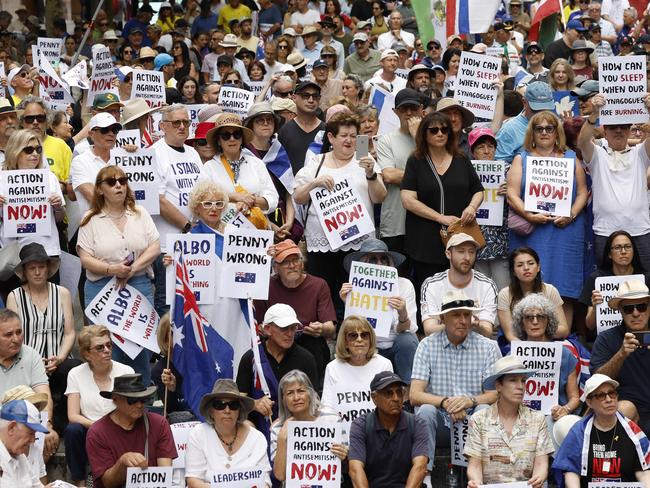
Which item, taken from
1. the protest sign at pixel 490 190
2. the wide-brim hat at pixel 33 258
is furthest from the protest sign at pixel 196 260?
the protest sign at pixel 490 190

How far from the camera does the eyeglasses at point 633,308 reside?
529 inches

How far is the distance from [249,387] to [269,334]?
Result: 0.47 meters

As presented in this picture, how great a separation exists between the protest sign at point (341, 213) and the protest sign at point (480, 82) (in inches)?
104

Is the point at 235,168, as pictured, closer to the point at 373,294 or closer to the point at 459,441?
the point at 373,294

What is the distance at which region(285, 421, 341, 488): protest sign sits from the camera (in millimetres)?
12180

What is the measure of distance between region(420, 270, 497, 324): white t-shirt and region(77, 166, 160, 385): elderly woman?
229 cm

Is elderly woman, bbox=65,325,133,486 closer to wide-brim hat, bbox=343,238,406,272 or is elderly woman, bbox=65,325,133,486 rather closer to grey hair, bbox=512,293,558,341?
wide-brim hat, bbox=343,238,406,272

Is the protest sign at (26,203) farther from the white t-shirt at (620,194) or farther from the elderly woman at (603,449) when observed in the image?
the elderly woman at (603,449)

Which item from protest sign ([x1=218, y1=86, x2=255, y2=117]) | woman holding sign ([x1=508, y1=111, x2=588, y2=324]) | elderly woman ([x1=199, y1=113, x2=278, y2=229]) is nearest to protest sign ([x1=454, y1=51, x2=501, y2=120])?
woman holding sign ([x1=508, y1=111, x2=588, y2=324])

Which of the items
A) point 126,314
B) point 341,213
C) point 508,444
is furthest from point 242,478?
point 341,213

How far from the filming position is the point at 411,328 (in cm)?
1402

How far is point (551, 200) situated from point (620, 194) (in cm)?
62

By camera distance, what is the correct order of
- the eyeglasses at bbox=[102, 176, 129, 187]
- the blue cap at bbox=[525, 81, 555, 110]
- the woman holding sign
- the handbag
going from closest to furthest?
the eyeglasses at bbox=[102, 176, 129, 187] < the handbag < the woman holding sign < the blue cap at bbox=[525, 81, 555, 110]

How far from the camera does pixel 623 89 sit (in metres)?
15.4
